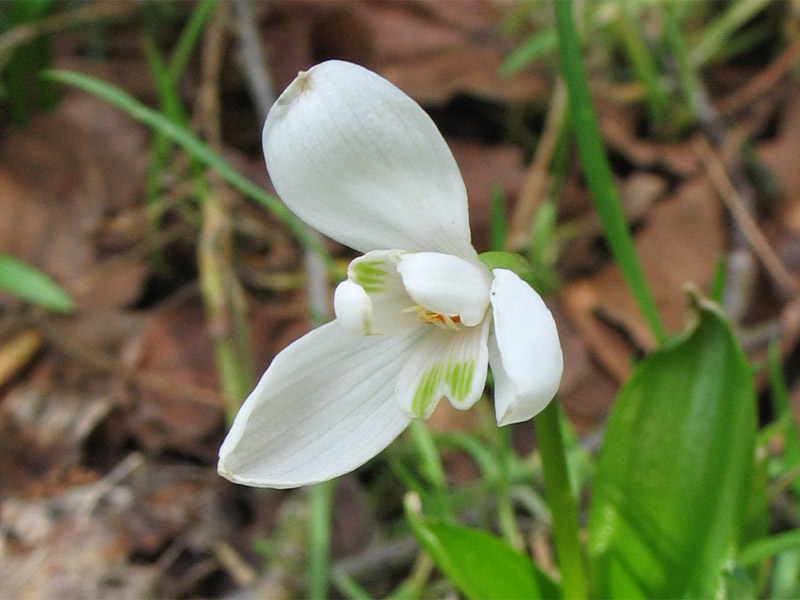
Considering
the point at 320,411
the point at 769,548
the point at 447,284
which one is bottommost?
the point at 769,548

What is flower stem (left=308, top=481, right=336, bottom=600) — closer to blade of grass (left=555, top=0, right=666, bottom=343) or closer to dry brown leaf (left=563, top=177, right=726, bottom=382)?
blade of grass (left=555, top=0, right=666, bottom=343)

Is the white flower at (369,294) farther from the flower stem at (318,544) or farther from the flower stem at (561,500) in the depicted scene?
the flower stem at (318,544)

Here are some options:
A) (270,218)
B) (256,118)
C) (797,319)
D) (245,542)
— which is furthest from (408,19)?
(245,542)

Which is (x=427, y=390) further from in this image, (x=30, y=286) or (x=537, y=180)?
(x=537, y=180)

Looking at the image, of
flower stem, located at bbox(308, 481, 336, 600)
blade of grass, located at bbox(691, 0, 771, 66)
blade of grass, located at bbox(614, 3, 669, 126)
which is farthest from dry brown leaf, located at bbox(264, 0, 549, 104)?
flower stem, located at bbox(308, 481, 336, 600)

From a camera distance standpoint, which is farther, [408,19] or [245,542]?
[408,19]

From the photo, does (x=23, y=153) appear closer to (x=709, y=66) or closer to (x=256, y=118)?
(x=256, y=118)

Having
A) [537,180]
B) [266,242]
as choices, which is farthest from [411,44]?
[266,242]

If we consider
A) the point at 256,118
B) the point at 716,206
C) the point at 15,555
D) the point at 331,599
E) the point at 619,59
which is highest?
the point at 619,59
